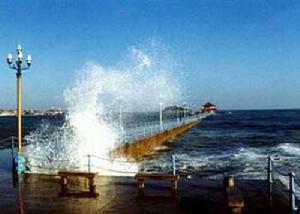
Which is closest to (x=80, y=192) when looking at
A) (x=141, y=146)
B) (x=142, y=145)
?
(x=141, y=146)

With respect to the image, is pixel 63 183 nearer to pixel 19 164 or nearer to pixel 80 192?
pixel 80 192

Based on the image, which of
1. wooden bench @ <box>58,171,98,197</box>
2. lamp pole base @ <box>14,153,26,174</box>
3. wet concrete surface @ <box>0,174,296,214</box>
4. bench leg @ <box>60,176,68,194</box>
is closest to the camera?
wet concrete surface @ <box>0,174,296,214</box>

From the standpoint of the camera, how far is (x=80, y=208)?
1139 cm

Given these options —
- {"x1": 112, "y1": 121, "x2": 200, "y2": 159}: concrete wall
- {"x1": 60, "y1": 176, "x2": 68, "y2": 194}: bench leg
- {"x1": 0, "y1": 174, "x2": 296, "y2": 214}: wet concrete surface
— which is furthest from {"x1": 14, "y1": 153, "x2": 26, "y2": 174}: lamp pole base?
{"x1": 112, "y1": 121, "x2": 200, "y2": 159}: concrete wall

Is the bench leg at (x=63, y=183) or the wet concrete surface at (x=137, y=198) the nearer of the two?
the wet concrete surface at (x=137, y=198)

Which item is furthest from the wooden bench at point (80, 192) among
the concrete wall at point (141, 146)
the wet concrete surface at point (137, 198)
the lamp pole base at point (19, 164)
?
the concrete wall at point (141, 146)

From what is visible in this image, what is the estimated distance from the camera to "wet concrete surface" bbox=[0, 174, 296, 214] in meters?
11.2

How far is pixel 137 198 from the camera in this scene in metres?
12.4

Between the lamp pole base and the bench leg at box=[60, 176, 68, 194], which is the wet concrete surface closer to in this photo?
the bench leg at box=[60, 176, 68, 194]

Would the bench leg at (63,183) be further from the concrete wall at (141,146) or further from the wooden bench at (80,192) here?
the concrete wall at (141,146)

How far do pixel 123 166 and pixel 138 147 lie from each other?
26.9 feet

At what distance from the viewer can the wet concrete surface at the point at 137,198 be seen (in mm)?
11188

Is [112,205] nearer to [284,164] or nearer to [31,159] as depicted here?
[31,159]

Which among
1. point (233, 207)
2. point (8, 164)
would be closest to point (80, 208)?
point (233, 207)
